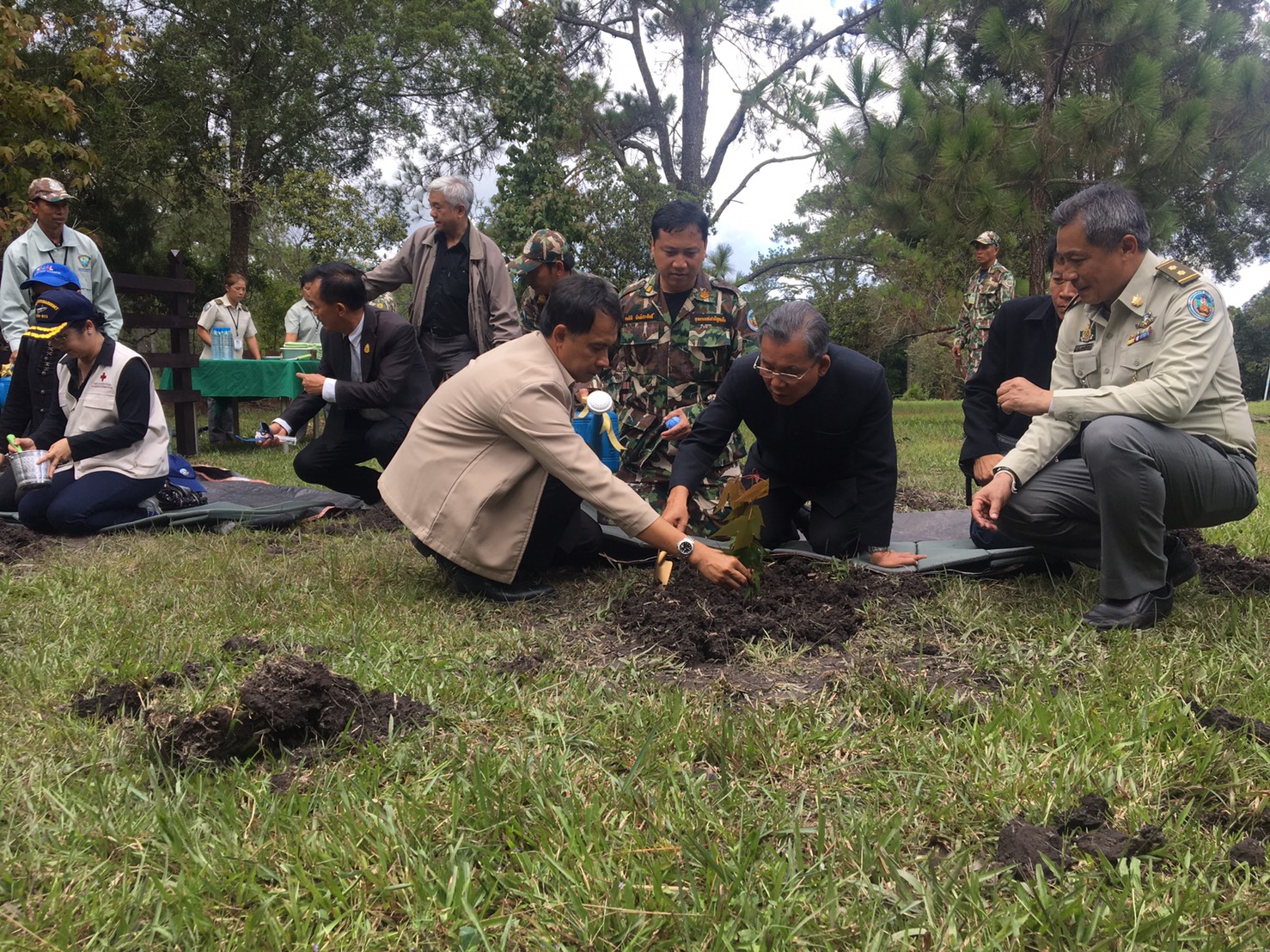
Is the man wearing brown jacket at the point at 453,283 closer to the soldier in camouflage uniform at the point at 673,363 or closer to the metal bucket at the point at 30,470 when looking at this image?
the soldier in camouflage uniform at the point at 673,363

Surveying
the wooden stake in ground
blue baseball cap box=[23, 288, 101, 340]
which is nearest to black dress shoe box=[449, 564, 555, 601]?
the wooden stake in ground

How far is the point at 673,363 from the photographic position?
196 inches

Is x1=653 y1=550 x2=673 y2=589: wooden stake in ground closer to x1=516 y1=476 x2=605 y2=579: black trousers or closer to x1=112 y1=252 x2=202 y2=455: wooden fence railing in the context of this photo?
x1=516 y1=476 x2=605 y2=579: black trousers

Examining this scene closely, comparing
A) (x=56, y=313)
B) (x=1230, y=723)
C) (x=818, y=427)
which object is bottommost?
(x=1230, y=723)

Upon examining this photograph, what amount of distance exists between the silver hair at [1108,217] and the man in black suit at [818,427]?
35.6 inches

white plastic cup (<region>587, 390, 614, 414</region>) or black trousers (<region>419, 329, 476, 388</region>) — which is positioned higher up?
black trousers (<region>419, 329, 476, 388</region>)

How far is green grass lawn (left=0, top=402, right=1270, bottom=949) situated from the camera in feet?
5.44

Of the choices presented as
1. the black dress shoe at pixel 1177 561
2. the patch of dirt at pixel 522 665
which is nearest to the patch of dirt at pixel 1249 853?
the patch of dirt at pixel 522 665

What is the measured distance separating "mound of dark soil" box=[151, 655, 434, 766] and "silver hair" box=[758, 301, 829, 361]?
6.11ft

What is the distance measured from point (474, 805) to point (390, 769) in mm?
294

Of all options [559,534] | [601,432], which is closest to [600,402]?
[601,432]

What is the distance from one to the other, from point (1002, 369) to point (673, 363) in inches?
60.4

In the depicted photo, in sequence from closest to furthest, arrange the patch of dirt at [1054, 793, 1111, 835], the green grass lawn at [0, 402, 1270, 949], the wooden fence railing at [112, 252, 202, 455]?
the green grass lawn at [0, 402, 1270, 949] → the patch of dirt at [1054, 793, 1111, 835] → the wooden fence railing at [112, 252, 202, 455]

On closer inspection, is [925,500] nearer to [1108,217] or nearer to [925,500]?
[925,500]
